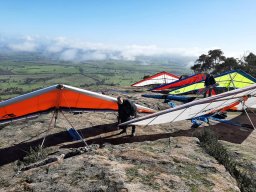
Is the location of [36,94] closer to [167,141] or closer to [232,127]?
[167,141]

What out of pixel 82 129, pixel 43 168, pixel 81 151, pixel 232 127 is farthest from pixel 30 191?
pixel 232 127

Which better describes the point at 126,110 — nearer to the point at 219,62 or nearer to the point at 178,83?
the point at 178,83

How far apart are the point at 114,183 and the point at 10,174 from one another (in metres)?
4.87

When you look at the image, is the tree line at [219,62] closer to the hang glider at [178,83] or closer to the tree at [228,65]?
the tree at [228,65]

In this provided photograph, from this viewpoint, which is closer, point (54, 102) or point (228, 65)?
point (54, 102)

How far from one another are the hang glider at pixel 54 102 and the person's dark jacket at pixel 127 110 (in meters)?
0.68

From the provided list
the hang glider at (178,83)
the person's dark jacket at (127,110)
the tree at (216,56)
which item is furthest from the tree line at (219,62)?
the person's dark jacket at (127,110)

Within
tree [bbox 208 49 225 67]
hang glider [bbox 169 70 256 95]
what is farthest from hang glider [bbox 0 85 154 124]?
tree [bbox 208 49 225 67]

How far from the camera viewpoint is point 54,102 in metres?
13.1

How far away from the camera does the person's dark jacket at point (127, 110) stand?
44.8ft

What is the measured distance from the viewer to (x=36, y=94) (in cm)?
1138

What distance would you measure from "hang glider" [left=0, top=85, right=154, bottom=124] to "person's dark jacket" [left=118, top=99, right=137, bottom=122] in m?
0.68

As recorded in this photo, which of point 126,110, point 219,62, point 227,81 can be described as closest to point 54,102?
point 126,110

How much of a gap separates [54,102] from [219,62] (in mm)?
64732
